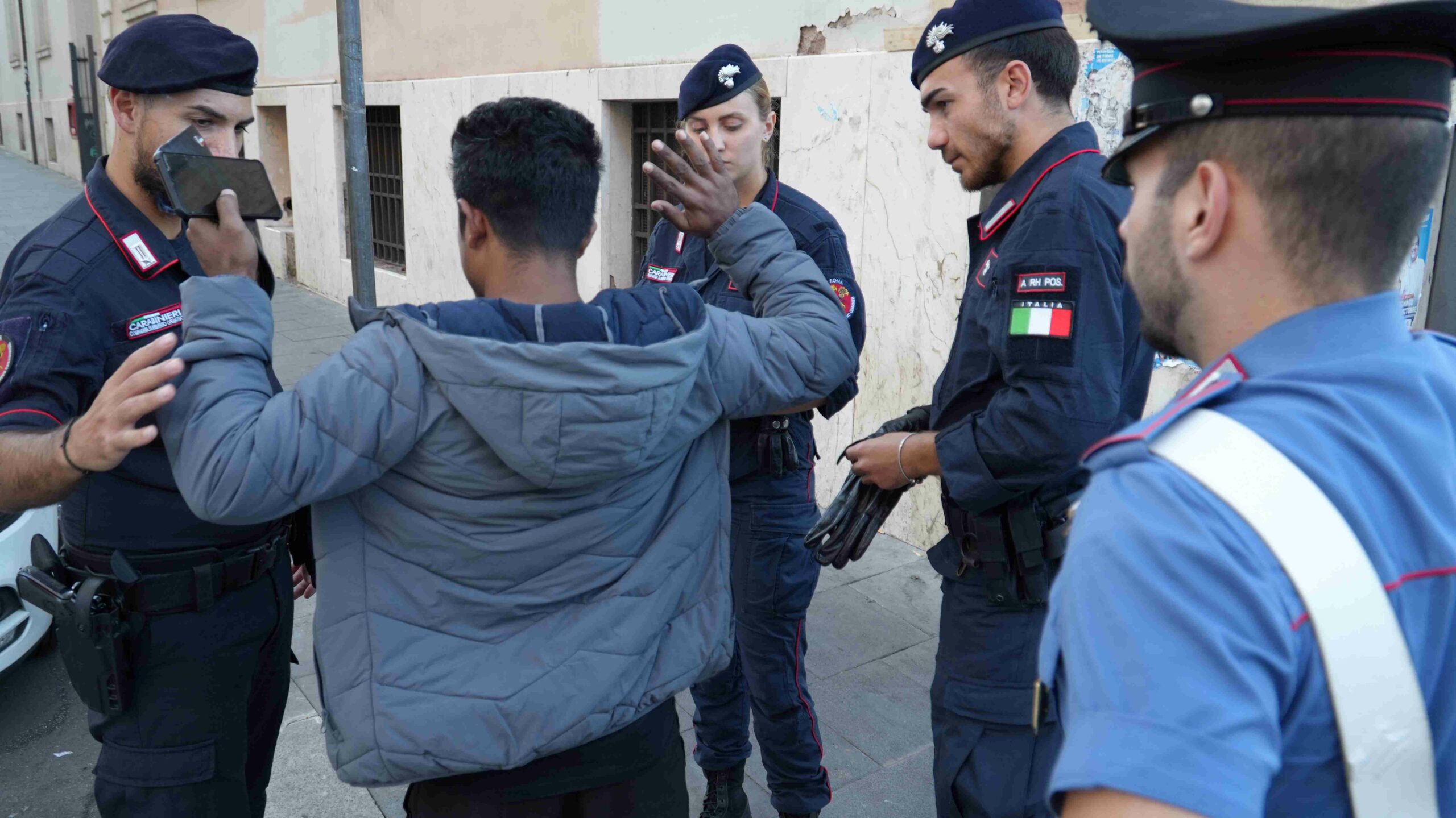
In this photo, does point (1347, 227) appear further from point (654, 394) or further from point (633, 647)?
point (633, 647)

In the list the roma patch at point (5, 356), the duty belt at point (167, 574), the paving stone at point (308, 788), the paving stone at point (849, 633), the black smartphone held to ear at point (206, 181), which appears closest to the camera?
the black smartphone held to ear at point (206, 181)

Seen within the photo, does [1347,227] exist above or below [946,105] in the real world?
below

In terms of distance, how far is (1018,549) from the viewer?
204cm

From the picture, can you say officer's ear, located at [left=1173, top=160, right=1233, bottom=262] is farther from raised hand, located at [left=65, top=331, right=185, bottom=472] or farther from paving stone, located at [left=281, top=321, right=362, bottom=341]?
paving stone, located at [left=281, top=321, right=362, bottom=341]

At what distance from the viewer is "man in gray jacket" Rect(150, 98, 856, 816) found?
1.46 m

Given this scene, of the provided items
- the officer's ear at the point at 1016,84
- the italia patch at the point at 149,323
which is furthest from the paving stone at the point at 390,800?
the officer's ear at the point at 1016,84

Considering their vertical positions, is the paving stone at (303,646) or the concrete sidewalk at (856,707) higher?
the concrete sidewalk at (856,707)

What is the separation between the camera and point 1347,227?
900 mm

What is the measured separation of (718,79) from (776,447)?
4.04 feet

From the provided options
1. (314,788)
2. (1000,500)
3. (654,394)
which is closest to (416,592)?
(654,394)

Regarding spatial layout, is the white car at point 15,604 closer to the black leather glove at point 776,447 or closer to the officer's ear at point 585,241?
the black leather glove at point 776,447

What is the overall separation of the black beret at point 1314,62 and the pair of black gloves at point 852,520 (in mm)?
1362

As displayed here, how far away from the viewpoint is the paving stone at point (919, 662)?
3768 millimetres

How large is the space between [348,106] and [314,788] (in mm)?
2463
